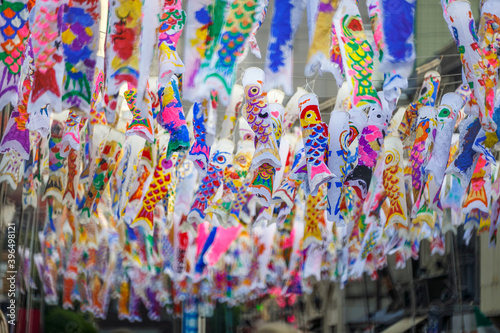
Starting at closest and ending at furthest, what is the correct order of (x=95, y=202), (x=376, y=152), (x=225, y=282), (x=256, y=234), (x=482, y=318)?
(x=376, y=152) → (x=95, y=202) → (x=482, y=318) → (x=256, y=234) → (x=225, y=282)

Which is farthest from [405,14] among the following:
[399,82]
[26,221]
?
[26,221]

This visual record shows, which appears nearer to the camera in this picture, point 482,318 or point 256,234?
point 482,318

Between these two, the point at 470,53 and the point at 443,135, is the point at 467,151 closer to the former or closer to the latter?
the point at 443,135

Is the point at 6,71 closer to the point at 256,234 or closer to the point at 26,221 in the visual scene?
the point at 26,221

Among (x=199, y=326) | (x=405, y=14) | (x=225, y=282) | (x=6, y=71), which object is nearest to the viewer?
(x=6, y=71)

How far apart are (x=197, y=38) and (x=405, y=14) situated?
1.25 metres

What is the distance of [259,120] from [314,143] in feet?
1.56

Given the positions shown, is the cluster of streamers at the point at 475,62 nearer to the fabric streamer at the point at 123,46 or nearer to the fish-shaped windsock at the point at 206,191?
the fabric streamer at the point at 123,46

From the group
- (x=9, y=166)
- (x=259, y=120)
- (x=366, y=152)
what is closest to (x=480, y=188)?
(x=366, y=152)

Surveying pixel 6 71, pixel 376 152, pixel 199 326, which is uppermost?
pixel 6 71

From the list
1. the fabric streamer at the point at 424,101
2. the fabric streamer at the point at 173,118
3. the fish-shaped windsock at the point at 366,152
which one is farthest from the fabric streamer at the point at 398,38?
the fabric streamer at the point at 173,118

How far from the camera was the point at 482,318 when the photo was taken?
7.55 m

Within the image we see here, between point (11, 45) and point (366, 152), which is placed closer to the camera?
point (11, 45)

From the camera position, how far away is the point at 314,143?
4.96 m
